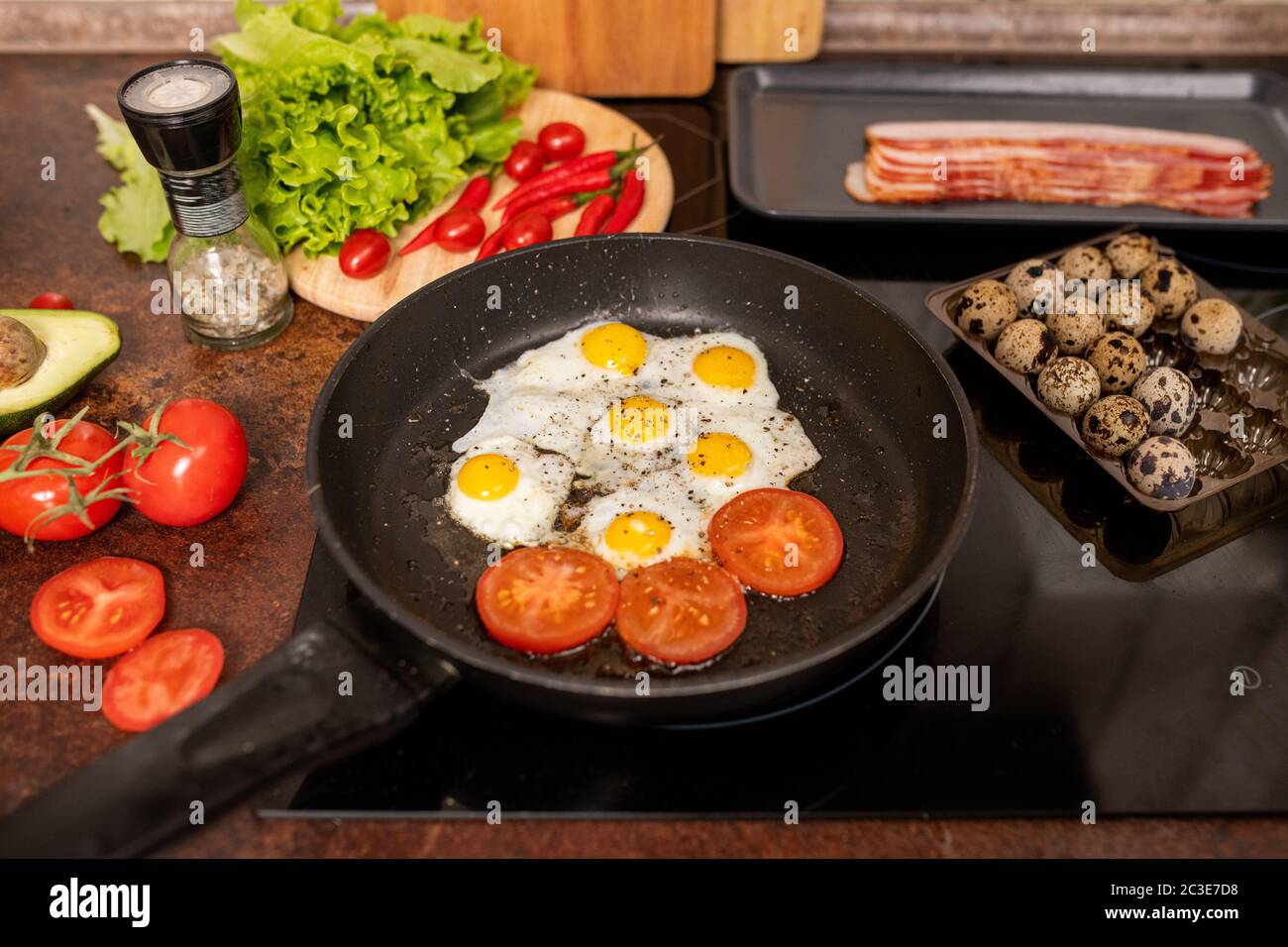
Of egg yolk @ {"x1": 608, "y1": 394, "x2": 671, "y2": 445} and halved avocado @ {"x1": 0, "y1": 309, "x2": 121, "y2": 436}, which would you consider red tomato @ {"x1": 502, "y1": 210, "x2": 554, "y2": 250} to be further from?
halved avocado @ {"x1": 0, "y1": 309, "x2": 121, "y2": 436}

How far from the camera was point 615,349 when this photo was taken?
6.66ft

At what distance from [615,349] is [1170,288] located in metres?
1.16

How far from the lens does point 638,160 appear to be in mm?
2537

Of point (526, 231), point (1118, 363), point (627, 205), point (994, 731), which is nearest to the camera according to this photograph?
point (994, 731)

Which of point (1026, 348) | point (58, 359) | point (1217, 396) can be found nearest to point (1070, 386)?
point (1026, 348)

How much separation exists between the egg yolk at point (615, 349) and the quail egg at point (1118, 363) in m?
0.88

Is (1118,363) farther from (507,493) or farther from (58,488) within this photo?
(58,488)

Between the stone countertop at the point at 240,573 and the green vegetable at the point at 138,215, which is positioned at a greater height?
the green vegetable at the point at 138,215

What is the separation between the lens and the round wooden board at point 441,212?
223 centimetres

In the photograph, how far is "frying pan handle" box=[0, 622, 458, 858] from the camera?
1.20 meters

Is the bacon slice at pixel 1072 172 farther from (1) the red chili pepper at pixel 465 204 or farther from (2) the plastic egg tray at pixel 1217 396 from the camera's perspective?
(1) the red chili pepper at pixel 465 204

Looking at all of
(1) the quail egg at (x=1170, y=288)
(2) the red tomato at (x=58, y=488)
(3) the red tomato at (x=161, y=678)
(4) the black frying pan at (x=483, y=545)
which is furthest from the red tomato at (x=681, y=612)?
(1) the quail egg at (x=1170, y=288)
